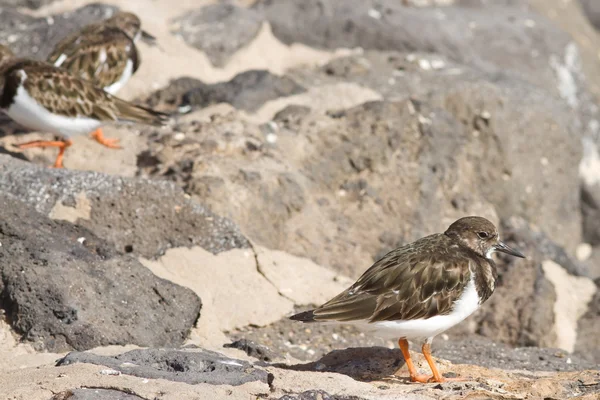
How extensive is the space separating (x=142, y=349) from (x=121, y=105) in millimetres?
3379

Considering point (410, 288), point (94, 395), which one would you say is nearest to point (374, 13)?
point (410, 288)

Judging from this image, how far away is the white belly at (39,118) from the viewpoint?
25.6ft

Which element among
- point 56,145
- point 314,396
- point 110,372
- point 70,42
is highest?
point 110,372

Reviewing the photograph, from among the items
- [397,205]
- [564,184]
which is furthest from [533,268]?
[564,184]

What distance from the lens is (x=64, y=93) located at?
7953 millimetres

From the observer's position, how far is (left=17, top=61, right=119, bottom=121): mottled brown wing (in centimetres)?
786

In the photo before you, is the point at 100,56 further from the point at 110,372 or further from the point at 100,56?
the point at 110,372

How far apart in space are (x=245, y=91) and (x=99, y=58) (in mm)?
1375

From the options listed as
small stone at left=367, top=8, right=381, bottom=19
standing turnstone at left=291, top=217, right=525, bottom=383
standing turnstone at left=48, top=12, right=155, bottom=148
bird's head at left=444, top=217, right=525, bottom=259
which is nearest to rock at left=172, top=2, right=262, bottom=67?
standing turnstone at left=48, top=12, right=155, bottom=148

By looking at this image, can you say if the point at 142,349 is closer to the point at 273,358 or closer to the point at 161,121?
the point at 273,358

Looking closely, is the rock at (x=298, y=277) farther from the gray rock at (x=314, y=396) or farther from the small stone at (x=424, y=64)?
the small stone at (x=424, y=64)

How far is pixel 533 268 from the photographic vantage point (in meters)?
7.80

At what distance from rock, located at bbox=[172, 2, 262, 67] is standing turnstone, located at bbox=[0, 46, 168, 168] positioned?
6.89 ft

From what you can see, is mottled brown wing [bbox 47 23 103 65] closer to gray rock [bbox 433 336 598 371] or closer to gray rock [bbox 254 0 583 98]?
gray rock [bbox 254 0 583 98]
